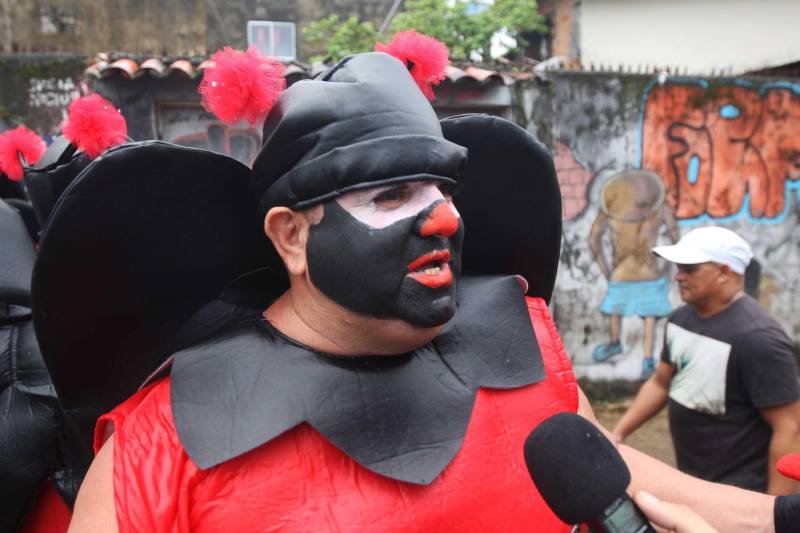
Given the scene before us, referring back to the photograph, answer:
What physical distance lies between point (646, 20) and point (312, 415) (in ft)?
28.9

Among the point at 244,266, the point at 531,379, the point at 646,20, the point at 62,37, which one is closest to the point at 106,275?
the point at 244,266

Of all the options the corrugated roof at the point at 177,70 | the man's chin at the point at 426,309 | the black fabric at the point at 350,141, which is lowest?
the man's chin at the point at 426,309

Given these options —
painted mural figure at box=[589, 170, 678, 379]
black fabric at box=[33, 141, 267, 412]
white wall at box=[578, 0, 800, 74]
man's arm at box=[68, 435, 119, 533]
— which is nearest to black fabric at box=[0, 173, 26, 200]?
black fabric at box=[33, 141, 267, 412]

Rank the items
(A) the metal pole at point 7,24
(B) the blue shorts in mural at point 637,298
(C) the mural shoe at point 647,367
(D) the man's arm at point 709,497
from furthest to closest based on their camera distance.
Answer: (A) the metal pole at point 7,24, (C) the mural shoe at point 647,367, (B) the blue shorts in mural at point 637,298, (D) the man's arm at point 709,497

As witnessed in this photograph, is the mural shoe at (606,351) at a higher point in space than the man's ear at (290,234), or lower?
lower

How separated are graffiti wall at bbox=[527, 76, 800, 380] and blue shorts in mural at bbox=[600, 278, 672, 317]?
1cm

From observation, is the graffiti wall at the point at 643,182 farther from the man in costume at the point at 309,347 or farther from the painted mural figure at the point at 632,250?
the man in costume at the point at 309,347

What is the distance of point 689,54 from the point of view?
29.3 feet

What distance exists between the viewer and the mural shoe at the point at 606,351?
6840 millimetres

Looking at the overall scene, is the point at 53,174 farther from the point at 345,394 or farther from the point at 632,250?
the point at 632,250

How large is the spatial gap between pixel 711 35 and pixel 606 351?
16.2 feet

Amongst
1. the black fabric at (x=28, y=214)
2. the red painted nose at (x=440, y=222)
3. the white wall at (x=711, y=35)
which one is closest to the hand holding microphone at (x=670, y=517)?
the red painted nose at (x=440, y=222)

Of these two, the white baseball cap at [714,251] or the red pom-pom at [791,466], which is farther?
the white baseball cap at [714,251]

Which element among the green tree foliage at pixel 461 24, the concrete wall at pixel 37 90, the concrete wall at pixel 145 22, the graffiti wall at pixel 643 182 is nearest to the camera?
the concrete wall at pixel 37 90
